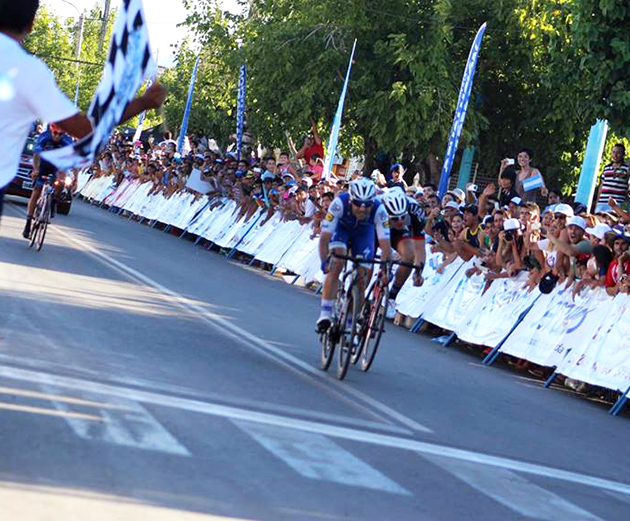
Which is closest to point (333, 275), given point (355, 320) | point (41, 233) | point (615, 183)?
point (355, 320)

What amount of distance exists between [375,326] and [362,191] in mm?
1262

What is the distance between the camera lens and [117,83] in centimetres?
633

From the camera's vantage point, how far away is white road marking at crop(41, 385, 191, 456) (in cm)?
756

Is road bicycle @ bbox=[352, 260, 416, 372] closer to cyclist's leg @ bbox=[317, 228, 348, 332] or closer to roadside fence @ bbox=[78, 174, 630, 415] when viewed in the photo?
cyclist's leg @ bbox=[317, 228, 348, 332]

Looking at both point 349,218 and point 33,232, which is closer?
point 349,218

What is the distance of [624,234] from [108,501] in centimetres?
1053

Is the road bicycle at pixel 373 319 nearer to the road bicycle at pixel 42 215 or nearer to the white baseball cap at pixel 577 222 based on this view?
the white baseball cap at pixel 577 222

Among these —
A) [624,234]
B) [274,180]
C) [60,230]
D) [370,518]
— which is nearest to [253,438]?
[370,518]

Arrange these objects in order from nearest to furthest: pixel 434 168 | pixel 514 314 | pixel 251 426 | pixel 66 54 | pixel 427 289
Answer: pixel 251 426 < pixel 514 314 < pixel 427 289 < pixel 434 168 < pixel 66 54

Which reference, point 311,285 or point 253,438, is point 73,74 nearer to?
point 311,285

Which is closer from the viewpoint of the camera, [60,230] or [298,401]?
[298,401]

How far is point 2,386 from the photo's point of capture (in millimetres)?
8742

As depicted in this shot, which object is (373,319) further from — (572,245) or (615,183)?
(615,183)

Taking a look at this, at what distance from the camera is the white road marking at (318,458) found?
754cm
